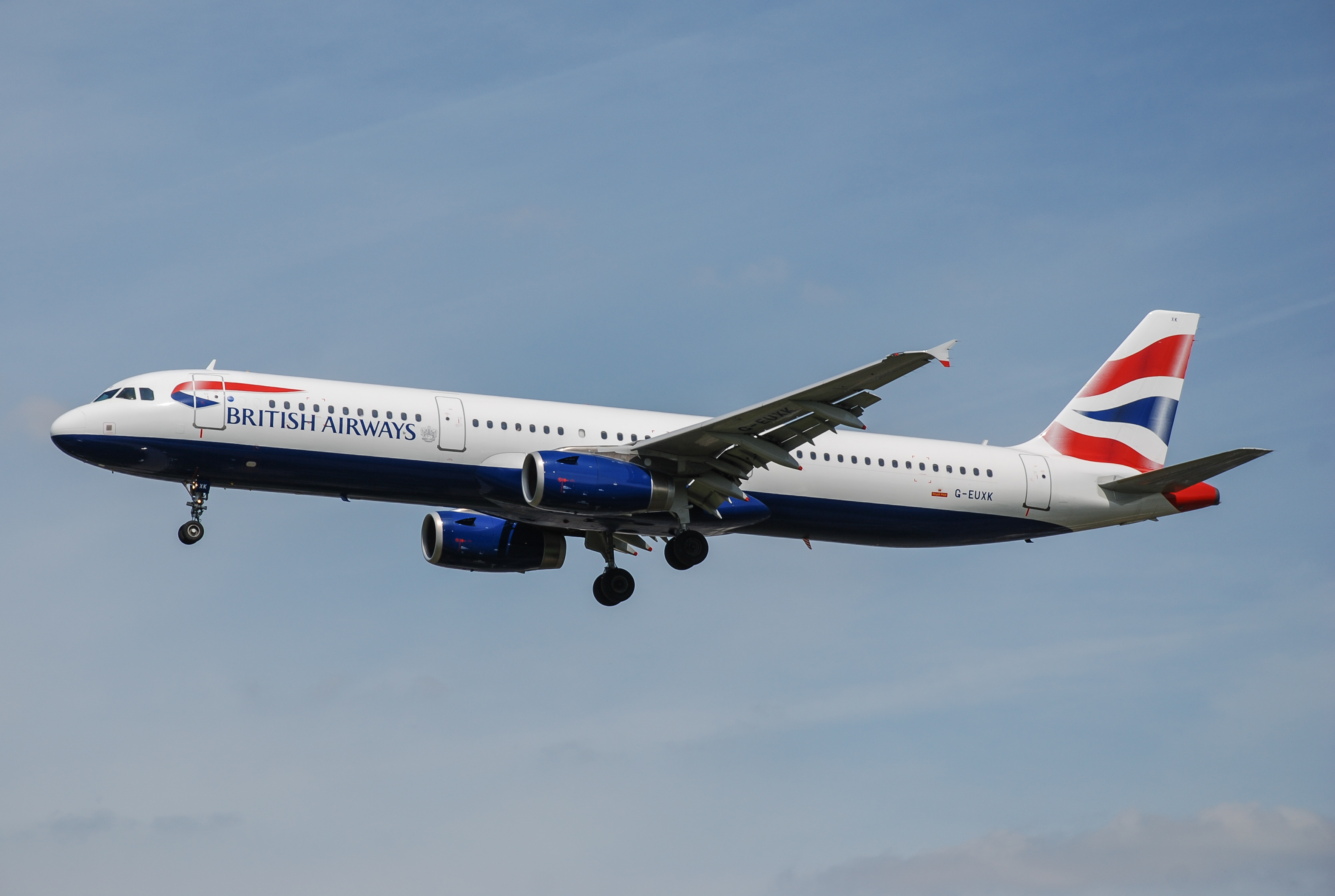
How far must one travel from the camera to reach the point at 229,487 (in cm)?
3425

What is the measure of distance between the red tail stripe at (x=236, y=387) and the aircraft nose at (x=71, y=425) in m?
1.97

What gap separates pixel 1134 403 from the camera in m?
43.1

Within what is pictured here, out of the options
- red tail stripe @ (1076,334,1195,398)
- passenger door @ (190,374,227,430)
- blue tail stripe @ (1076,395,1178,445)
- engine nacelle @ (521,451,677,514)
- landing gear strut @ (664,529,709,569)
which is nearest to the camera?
passenger door @ (190,374,227,430)

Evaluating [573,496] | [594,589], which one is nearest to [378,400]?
[573,496]

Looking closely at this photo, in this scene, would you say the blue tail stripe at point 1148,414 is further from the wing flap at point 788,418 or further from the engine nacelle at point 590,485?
the engine nacelle at point 590,485

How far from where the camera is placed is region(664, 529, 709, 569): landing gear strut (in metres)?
36.7

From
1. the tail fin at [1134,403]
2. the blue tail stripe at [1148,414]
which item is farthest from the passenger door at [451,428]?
the blue tail stripe at [1148,414]

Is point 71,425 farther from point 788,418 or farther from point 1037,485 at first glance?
point 1037,485

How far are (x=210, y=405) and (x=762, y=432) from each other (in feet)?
39.2

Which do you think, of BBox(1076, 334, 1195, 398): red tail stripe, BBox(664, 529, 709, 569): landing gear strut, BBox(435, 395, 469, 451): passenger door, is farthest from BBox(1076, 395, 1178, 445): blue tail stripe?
BBox(435, 395, 469, 451): passenger door

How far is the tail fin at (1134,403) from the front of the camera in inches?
1658

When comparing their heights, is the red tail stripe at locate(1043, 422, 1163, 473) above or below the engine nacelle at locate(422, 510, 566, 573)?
above

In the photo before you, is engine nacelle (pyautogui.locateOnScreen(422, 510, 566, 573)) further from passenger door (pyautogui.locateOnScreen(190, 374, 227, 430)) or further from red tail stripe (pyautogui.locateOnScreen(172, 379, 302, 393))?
passenger door (pyautogui.locateOnScreen(190, 374, 227, 430))

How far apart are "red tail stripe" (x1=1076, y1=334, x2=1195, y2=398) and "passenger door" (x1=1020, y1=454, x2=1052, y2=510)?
3.99 metres
